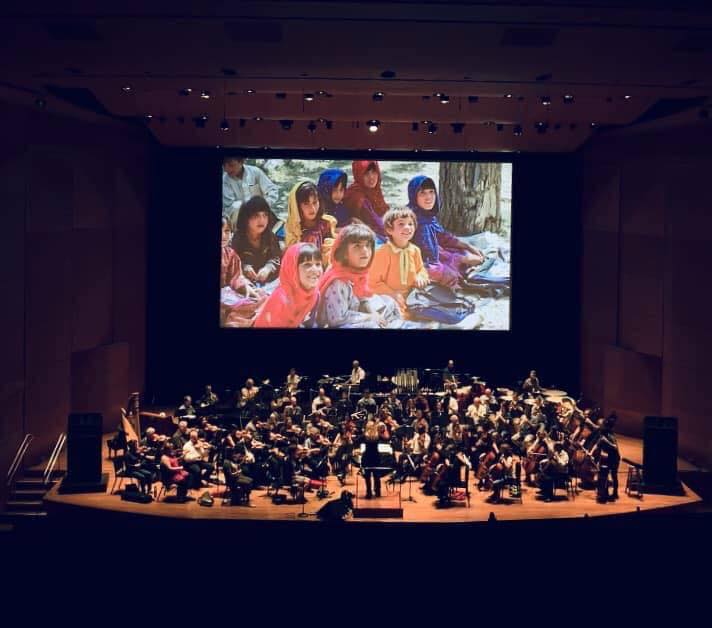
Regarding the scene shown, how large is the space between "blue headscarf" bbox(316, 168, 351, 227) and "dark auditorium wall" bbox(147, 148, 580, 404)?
7.19ft

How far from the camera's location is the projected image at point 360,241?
19125 millimetres

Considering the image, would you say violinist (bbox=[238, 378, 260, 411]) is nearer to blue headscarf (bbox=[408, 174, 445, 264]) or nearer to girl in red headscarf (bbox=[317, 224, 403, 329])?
girl in red headscarf (bbox=[317, 224, 403, 329])

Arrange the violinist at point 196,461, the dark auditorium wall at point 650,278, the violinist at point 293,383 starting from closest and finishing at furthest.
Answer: the violinist at point 196,461 → the dark auditorium wall at point 650,278 → the violinist at point 293,383

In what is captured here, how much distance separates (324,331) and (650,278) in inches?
253

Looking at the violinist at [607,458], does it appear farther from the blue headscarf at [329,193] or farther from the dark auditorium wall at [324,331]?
the blue headscarf at [329,193]

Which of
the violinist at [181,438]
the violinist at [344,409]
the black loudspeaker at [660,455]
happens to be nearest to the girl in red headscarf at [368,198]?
the violinist at [344,409]

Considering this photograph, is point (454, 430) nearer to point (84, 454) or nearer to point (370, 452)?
point (370, 452)

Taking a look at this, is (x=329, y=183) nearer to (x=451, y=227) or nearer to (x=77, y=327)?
(x=451, y=227)

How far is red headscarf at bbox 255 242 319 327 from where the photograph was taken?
1923 cm

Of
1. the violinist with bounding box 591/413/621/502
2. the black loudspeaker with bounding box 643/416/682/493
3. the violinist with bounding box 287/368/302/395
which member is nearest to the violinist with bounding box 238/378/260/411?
the violinist with bounding box 287/368/302/395

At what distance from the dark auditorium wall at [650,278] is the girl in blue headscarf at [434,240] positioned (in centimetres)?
257

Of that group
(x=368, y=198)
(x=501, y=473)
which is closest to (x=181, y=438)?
(x=501, y=473)
